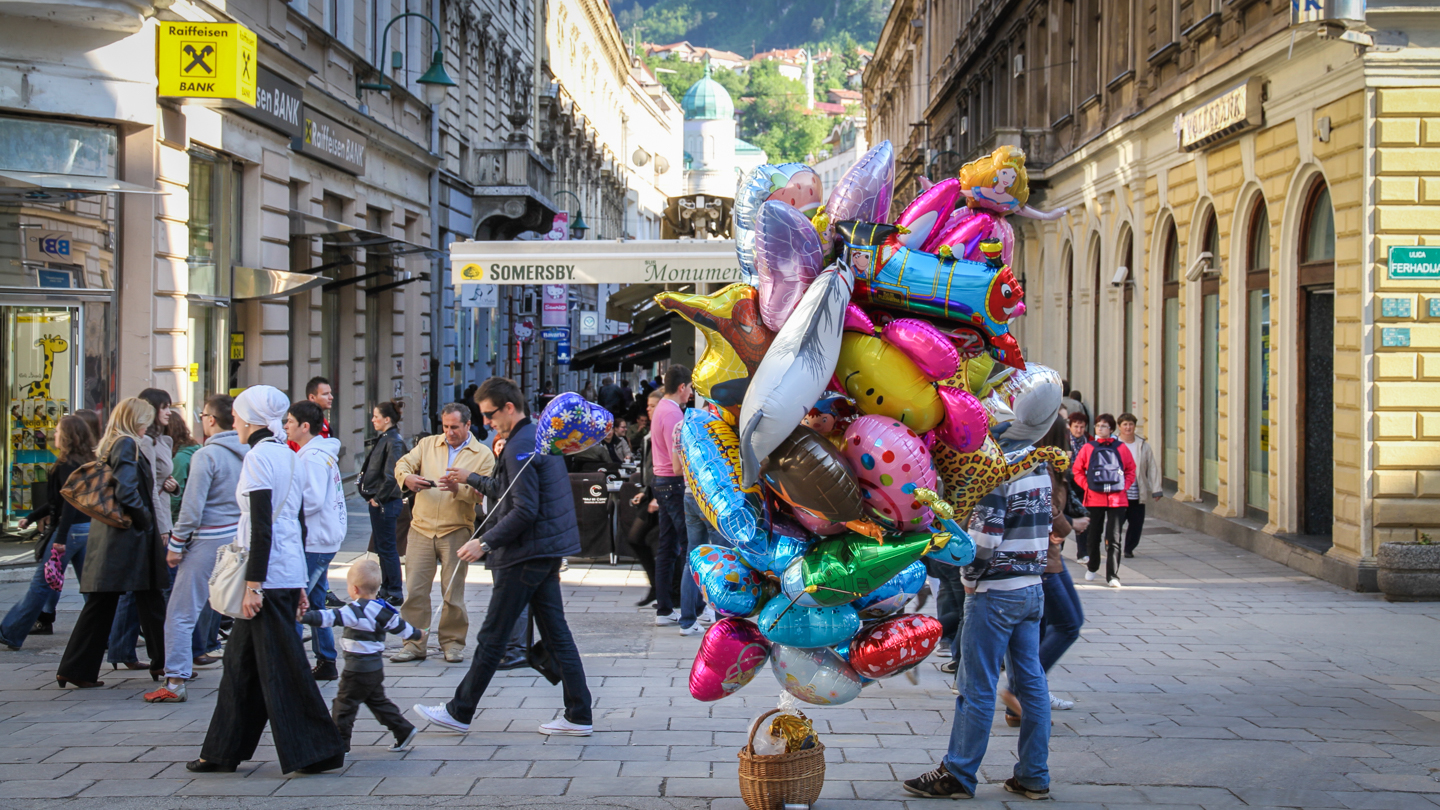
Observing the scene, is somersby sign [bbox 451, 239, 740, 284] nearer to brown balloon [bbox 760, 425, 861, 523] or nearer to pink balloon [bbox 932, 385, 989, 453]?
pink balloon [bbox 932, 385, 989, 453]

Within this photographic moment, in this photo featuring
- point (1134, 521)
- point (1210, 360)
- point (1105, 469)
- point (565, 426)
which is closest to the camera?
point (565, 426)

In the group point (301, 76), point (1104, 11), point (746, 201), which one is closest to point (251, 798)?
point (746, 201)

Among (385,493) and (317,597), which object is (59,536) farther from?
(385,493)

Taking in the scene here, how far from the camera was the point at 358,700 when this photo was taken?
618 cm

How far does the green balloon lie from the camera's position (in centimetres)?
455

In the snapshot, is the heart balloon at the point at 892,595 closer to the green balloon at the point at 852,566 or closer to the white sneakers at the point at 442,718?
the green balloon at the point at 852,566

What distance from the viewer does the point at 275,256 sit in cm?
1653

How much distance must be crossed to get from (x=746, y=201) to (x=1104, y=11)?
17.9m

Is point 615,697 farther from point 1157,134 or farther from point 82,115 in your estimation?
point 1157,134

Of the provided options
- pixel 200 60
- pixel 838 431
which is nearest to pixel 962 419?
pixel 838 431

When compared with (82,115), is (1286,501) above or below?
below

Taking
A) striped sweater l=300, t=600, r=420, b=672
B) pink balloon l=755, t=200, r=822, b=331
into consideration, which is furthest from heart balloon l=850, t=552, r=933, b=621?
striped sweater l=300, t=600, r=420, b=672

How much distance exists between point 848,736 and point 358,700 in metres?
2.49

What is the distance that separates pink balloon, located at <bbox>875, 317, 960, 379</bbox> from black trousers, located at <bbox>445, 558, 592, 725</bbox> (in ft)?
9.20
